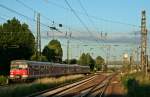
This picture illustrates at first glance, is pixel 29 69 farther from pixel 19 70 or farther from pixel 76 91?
pixel 76 91

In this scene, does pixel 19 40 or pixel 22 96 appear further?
pixel 19 40

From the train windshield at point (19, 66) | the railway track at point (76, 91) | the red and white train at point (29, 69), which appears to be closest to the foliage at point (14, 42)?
the red and white train at point (29, 69)

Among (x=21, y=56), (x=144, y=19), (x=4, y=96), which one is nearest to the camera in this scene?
(x=4, y=96)

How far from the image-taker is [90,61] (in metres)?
170

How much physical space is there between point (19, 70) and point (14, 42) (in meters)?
32.6

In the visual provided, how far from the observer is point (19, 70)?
179 ft

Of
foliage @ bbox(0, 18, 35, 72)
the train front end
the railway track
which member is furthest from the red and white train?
foliage @ bbox(0, 18, 35, 72)

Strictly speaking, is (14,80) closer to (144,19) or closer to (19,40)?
(144,19)

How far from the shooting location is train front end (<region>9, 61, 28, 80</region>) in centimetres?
5353

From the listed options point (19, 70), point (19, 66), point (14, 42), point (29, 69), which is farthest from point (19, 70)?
point (14, 42)

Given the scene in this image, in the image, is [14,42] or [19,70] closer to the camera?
[19,70]

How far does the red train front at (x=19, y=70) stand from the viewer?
5353 cm

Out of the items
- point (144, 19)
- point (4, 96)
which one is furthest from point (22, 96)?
point (144, 19)

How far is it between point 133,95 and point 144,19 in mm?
15701
